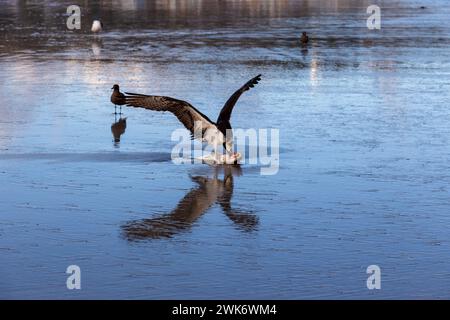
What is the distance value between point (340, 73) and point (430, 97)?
387 cm

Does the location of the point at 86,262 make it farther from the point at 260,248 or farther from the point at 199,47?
the point at 199,47

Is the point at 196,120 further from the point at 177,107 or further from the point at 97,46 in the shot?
the point at 97,46

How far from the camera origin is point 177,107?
13531mm

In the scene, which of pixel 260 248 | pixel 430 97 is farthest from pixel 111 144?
pixel 430 97

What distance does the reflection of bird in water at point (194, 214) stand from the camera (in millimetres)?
10984

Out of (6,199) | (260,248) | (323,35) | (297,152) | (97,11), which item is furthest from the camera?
(97,11)

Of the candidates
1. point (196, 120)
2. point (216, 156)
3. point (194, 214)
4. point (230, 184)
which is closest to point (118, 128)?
point (216, 156)

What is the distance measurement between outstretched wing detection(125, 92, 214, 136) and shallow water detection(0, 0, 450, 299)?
58 cm

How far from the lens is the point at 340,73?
22859 mm

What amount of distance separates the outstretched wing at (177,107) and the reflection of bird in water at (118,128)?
1581mm

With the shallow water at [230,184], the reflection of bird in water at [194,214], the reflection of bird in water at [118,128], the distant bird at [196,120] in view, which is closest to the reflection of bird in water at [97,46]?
the shallow water at [230,184]

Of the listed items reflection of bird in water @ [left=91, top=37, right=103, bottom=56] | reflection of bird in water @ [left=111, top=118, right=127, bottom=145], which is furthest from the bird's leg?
reflection of bird in water @ [left=91, top=37, right=103, bottom=56]

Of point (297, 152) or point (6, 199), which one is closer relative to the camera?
point (6, 199)

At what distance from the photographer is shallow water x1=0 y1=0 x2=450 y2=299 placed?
957cm
